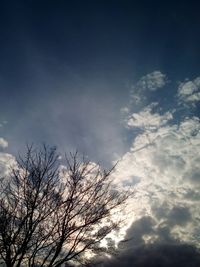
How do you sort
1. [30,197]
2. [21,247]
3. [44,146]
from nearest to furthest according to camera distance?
1. [21,247]
2. [30,197]
3. [44,146]

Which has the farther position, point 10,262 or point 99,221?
point 99,221

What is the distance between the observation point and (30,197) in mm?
12750

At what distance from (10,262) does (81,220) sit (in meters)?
3.38

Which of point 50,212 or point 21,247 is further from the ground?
point 50,212

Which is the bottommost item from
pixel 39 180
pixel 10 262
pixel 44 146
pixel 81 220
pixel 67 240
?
pixel 10 262

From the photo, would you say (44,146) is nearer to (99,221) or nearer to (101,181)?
(101,181)

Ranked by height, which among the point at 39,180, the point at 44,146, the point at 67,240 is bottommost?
the point at 67,240

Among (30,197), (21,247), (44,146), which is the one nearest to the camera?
(21,247)

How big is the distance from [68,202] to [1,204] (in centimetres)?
291

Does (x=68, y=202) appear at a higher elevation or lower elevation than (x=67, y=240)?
higher

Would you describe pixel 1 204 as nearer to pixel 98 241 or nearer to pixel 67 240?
pixel 67 240

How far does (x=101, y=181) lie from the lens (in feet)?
43.7

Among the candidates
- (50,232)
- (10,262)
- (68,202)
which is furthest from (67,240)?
(10,262)

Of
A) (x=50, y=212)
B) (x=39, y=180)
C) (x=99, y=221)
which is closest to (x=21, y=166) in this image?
(x=39, y=180)
